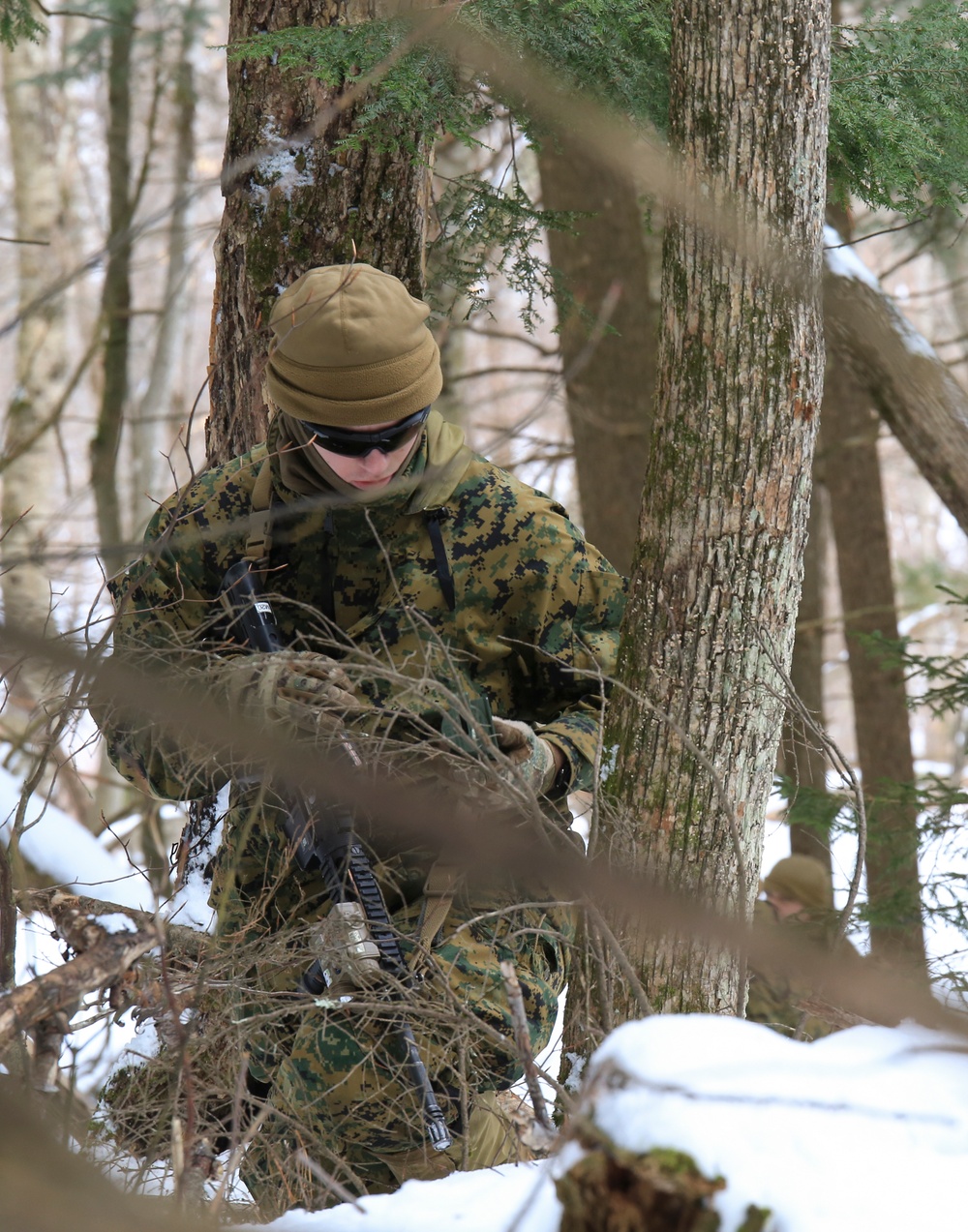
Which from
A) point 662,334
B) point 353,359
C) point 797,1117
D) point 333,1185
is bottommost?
point 333,1185

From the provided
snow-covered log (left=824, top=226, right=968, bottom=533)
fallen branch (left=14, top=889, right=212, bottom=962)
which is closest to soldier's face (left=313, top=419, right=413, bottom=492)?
fallen branch (left=14, top=889, right=212, bottom=962)

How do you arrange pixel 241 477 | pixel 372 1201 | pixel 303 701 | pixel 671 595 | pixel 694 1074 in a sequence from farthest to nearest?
pixel 241 477
pixel 671 595
pixel 303 701
pixel 372 1201
pixel 694 1074

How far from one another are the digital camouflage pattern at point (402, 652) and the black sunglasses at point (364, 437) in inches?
4.6

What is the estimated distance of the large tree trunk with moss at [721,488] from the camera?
2.61 metres

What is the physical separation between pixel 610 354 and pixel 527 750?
14.5 feet

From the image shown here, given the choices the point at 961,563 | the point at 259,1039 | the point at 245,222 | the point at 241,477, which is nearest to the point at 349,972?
the point at 259,1039

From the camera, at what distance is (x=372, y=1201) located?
1904 mm

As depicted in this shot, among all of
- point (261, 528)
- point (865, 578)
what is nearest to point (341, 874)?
point (261, 528)

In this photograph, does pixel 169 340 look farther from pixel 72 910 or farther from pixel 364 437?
pixel 72 910

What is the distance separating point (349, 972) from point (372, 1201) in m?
0.62

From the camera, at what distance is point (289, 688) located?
2273mm

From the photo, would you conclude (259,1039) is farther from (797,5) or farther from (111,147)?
(111,147)

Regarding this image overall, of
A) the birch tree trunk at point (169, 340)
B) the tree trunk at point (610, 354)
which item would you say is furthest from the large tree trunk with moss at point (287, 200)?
the birch tree trunk at point (169, 340)

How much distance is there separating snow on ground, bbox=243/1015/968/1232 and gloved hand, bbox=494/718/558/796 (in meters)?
1.10
